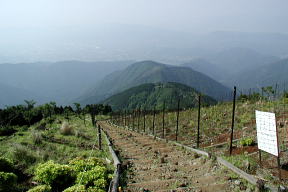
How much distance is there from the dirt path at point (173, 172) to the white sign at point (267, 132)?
46.5 inches

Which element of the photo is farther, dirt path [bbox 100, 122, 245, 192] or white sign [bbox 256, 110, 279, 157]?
white sign [bbox 256, 110, 279, 157]

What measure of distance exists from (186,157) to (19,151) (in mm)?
6873

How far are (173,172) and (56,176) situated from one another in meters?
3.17

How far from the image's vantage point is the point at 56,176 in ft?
22.5

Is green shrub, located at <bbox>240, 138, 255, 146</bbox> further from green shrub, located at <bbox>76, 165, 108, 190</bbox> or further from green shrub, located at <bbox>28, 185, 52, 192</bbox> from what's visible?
green shrub, located at <bbox>28, 185, 52, 192</bbox>

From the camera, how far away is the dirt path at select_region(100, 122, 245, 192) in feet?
18.8

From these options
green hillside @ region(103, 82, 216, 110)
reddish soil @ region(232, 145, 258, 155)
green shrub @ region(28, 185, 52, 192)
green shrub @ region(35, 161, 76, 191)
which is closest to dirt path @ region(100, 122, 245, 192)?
reddish soil @ region(232, 145, 258, 155)

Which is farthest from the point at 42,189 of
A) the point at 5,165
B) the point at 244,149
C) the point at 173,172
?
the point at 244,149

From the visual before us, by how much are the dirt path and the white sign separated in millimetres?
1180

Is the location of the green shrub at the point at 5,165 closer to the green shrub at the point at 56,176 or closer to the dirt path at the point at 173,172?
the green shrub at the point at 56,176

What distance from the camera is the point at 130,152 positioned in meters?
10.5

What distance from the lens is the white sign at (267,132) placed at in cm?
588

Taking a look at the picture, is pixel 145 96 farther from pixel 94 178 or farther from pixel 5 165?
Result: pixel 94 178

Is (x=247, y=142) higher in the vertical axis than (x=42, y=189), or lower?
higher
